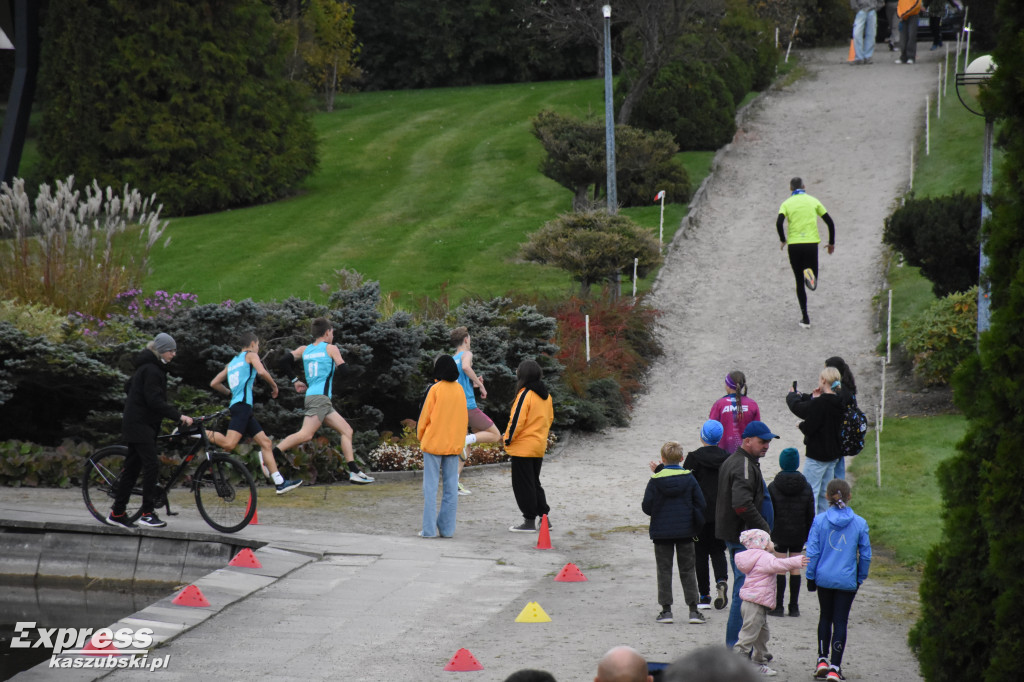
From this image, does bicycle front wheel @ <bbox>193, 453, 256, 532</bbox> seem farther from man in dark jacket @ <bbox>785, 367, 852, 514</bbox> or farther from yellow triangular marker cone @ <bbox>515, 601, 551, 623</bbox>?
man in dark jacket @ <bbox>785, 367, 852, 514</bbox>

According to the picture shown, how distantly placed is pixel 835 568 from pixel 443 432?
430 centimetres

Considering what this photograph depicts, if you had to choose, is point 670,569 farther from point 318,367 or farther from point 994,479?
point 318,367

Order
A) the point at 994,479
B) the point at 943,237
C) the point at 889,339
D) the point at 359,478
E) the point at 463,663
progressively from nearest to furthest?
the point at 994,479
the point at 463,663
the point at 359,478
the point at 943,237
the point at 889,339

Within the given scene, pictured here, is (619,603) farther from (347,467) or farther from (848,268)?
(848,268)

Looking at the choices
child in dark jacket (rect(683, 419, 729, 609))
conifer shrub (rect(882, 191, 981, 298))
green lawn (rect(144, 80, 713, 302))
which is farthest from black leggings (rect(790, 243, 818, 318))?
child in dark jacket (rect(683, 419, 729, 609))

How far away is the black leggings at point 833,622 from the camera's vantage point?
7.48 meters

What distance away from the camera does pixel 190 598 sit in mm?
8711

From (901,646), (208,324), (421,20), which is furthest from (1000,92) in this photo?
(421,20)

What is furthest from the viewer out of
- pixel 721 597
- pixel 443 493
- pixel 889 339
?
pixel 889 339

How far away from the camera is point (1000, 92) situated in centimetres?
601

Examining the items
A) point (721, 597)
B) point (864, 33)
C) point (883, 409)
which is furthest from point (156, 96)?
point (721, 597)

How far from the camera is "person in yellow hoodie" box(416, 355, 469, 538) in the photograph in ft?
35.5

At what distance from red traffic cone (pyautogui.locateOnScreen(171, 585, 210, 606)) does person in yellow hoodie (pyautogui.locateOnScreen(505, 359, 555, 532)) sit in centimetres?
337

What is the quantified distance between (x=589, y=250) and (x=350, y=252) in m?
8.05
